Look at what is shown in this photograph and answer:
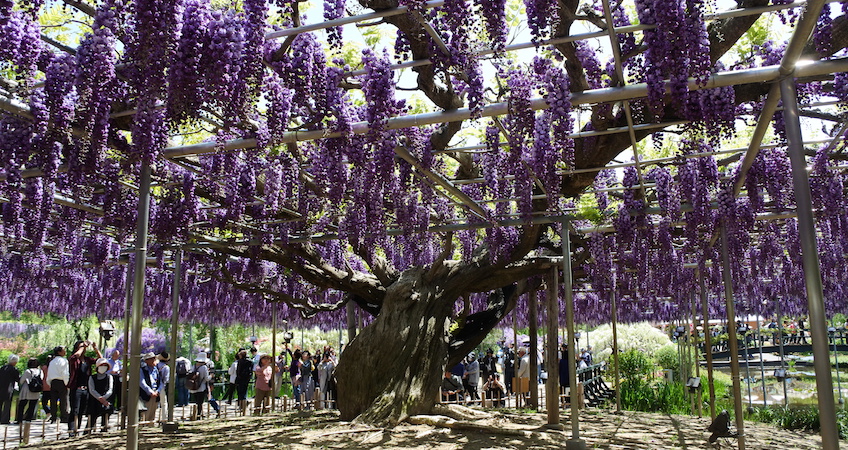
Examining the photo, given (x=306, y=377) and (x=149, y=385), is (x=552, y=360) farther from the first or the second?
(x=149, y=385)

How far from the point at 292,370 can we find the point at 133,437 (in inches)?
349

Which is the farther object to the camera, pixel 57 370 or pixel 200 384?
pixel 200 384

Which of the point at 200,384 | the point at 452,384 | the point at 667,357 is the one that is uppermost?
the point at 200,384

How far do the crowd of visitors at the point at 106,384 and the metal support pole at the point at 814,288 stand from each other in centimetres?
643

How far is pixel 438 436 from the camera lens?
7992mm

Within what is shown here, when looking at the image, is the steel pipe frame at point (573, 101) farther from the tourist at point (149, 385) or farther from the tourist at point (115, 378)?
the tourist at point (115, 378)

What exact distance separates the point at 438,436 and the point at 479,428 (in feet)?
1.95

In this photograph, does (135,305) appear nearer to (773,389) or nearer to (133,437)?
(133,437)

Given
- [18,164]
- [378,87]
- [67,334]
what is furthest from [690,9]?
[67,334]

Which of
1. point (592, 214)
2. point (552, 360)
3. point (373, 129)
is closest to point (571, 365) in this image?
point (552, 360)

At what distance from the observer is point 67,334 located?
22.5m

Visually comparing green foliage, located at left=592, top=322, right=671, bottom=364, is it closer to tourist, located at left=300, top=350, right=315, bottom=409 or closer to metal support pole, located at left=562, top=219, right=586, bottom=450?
tourist, located at left=300, top=350, right=315, bottom=409

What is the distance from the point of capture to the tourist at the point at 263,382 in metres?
11.9

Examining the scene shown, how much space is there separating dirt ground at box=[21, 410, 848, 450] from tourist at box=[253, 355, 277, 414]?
→ 5.96ft
